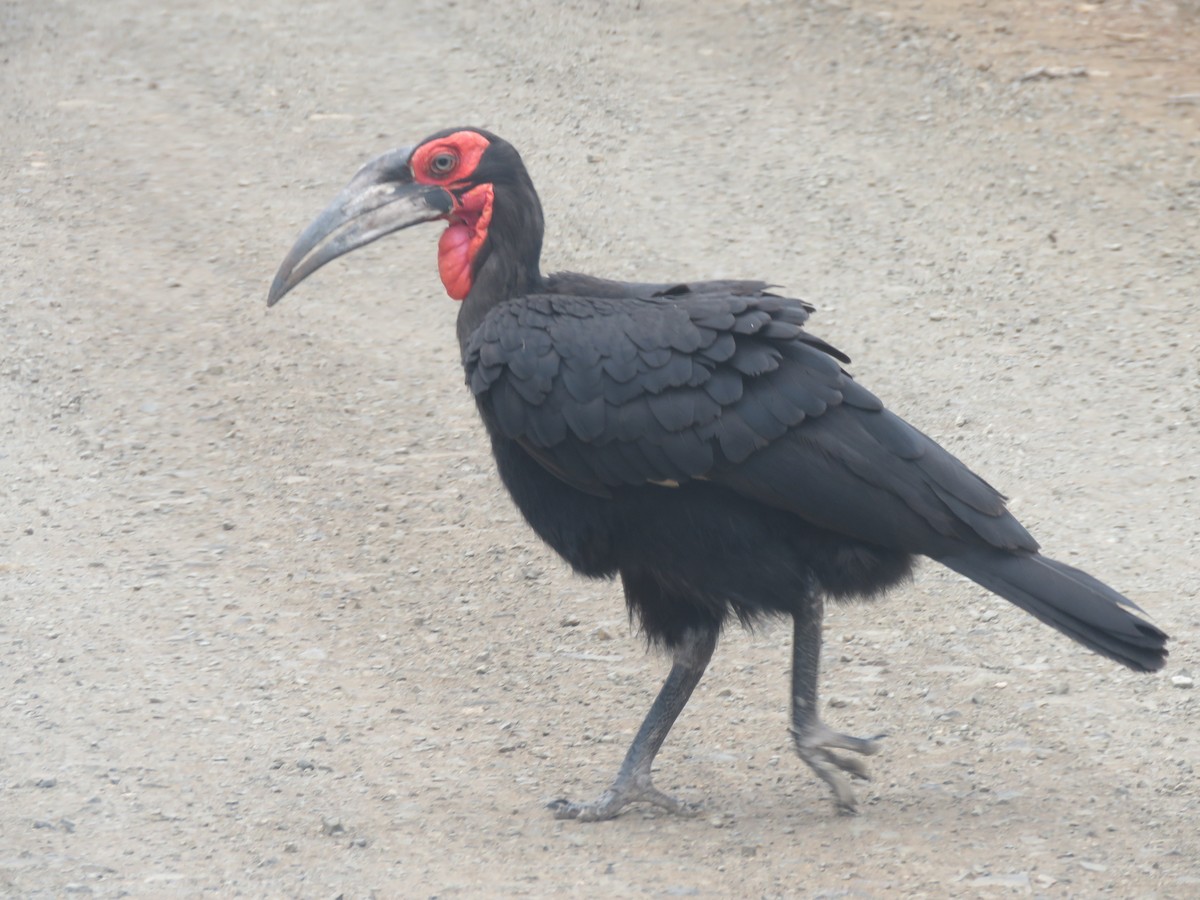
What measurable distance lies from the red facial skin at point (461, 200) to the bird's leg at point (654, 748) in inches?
44.5

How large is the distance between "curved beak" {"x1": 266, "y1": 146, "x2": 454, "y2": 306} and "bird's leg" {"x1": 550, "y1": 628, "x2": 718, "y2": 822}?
4.51 ft

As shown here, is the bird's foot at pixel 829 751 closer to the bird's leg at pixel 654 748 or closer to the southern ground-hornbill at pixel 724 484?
the southern ground-hornbill at pixel 724 484

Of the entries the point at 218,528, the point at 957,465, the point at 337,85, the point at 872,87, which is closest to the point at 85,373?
the point at 218,528

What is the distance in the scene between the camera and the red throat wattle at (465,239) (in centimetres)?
439

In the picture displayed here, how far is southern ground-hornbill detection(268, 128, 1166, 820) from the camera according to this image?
154 inches

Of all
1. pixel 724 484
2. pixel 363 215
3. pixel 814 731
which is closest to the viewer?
pixel 724 484

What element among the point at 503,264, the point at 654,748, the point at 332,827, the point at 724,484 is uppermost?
the point at 503,264

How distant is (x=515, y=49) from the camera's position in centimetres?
962

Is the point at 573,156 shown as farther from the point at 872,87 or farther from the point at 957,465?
the point at 957,465

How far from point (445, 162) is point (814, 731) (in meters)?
1.79

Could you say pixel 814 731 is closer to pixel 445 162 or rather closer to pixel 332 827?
pixel 332 827

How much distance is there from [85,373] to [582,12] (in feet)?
15.4

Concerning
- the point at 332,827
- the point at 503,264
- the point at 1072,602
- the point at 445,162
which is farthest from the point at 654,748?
the point at 445,162

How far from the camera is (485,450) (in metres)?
6.11
